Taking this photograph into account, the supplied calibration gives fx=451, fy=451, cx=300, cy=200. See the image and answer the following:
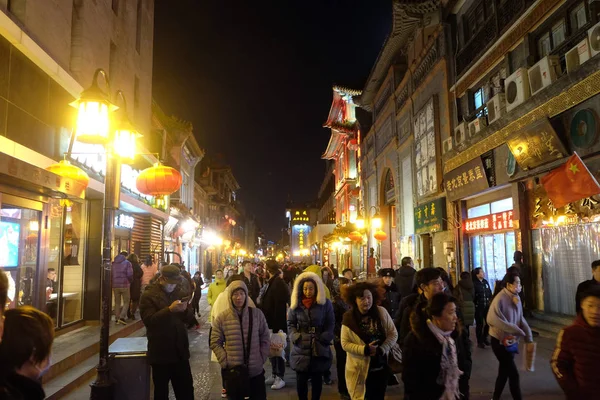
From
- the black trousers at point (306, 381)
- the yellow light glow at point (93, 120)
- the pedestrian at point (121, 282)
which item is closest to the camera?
the black trousers at point (306, 381)

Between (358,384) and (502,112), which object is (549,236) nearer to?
(502,112)

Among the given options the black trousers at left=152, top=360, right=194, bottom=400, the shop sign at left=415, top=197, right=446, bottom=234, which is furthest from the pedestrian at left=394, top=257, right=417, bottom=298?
the shop sign at left=415, top=197, right=446, bottom=234

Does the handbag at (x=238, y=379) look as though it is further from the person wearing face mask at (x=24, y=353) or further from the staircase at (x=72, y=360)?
the staircase at (x=72, y=360)

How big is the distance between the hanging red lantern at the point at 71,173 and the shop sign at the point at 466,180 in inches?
426

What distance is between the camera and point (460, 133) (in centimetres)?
1543

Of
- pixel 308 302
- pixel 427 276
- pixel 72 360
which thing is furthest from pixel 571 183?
pixel 72 360

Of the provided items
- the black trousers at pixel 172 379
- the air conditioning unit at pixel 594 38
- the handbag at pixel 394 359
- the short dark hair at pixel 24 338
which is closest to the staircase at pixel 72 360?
the black trousers at pixel 172 379

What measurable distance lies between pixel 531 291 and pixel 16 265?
1160 centimetres

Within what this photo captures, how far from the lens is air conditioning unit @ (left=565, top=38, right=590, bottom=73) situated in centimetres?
895

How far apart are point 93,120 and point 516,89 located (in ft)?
33.7

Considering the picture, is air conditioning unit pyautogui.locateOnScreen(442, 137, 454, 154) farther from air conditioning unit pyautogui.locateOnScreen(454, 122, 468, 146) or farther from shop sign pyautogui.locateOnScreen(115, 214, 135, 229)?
shop sign pyautogui.locateOnScreen(115, 214, 135, 229)

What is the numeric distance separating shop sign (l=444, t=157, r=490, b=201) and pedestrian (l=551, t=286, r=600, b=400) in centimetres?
1050

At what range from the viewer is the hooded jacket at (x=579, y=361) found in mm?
3254

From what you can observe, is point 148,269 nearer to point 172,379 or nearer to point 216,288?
point 216,288
